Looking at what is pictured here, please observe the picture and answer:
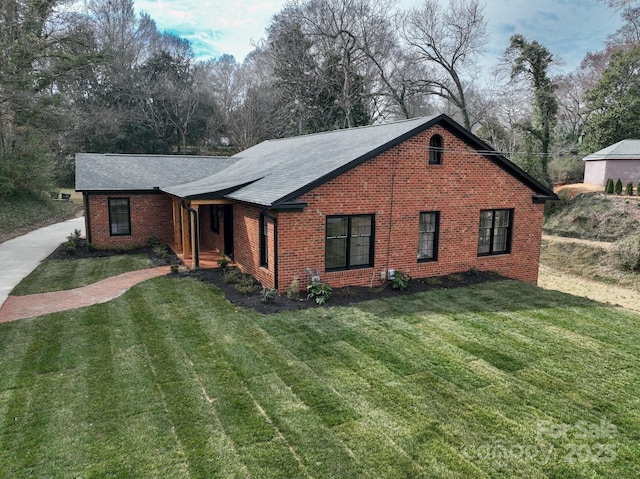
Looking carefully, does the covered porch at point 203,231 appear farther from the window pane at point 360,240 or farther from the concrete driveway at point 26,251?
the concrete driveway at point 26,251

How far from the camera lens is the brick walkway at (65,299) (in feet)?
31.8

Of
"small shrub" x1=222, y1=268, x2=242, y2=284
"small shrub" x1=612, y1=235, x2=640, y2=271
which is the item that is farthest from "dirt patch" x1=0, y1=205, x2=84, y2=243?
"small shrub" x1=612, y1=235, x2=640, y2=271

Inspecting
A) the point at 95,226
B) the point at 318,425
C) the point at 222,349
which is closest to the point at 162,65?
the point at 95,226

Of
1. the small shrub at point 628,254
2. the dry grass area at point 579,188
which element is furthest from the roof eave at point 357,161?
the dry grass area at point 579,188

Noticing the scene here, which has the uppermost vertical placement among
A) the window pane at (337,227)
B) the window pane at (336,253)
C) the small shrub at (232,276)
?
the window pane at (337,227)

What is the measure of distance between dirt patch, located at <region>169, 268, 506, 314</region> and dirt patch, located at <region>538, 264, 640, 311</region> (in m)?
6.98

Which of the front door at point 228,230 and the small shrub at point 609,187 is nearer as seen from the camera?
the front door at point 228,230

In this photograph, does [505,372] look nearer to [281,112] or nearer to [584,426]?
[584,426]

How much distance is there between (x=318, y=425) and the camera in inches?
211

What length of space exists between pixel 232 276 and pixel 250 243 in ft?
3.47

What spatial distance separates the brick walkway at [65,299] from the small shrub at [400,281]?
23.4 feet

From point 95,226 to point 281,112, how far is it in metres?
26.2

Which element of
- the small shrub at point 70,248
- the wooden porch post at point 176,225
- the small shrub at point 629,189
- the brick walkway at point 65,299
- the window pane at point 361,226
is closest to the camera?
the brick walkway at point 65,299

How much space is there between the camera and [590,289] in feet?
61.9
